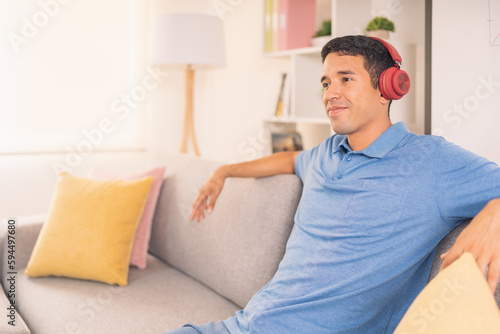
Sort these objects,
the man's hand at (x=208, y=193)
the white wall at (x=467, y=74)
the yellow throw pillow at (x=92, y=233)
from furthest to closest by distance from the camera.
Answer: the yellow throw pillow at (x=92, y=233) < the man's hand at (x=208, y=193) < the white wall at (x=467, y=74)

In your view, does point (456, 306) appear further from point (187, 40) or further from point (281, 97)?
point (187, 40)

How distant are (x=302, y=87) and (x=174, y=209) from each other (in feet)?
3.33

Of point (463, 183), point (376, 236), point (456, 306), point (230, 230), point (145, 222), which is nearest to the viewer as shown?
point (456, 306)

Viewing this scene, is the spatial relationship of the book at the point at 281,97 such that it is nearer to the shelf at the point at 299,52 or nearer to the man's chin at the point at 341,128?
the shelf at the point at 299,52

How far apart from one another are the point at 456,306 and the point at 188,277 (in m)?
1.30

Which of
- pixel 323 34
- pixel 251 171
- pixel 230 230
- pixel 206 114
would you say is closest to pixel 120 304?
pixel 230 230

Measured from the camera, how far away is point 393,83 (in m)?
1.28

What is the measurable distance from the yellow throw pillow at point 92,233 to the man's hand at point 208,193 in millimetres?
405

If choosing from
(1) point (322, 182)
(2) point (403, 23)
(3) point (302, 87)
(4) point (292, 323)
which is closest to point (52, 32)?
(3) point (302, 87)

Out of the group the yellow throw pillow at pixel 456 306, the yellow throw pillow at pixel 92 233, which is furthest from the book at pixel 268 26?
the yellow throw pillow at pixel 456 306

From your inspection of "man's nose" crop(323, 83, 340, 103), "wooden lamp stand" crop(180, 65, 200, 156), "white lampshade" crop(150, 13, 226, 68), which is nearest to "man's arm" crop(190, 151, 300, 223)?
"man's nose" crop(323, 83, 340, 103)

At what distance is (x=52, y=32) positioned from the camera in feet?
10.8

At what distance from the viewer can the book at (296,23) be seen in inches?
99.3

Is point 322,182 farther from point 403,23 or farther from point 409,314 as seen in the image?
point 403,23
